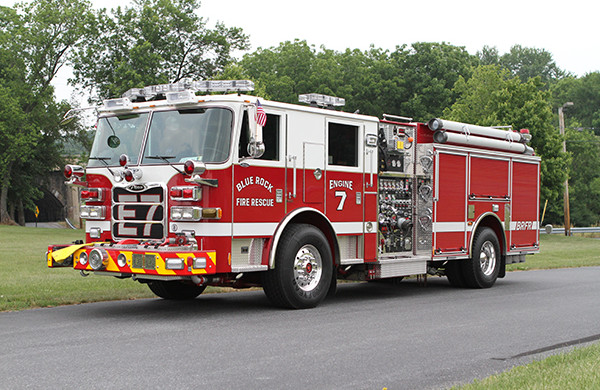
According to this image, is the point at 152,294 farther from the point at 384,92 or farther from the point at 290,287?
the point at 384,92

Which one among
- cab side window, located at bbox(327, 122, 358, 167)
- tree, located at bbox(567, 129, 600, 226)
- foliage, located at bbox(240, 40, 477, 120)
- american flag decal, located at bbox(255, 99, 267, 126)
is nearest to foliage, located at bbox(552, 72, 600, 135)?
tree, located at bbox(567, 129, 600, 226)

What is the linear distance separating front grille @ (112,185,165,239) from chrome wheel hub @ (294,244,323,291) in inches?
77.5

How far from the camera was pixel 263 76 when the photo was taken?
185 ft

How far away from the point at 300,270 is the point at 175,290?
218 centimetres

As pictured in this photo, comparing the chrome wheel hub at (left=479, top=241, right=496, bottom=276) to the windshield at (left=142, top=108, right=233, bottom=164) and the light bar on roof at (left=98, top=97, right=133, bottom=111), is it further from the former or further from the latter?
the light bar on roof at (left=98, top=97, right=133, bottom=111)

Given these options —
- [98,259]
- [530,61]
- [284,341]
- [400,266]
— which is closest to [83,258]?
[98,259]

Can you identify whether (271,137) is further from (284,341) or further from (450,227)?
(450,227)

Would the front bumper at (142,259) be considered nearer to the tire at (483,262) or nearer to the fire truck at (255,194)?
the fire truck at (255,194)

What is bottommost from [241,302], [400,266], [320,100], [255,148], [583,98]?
[241,302]

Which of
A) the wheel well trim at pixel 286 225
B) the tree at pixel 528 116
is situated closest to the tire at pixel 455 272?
the wheel well trim at pixel 286 225

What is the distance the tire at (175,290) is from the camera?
1132 centimetres

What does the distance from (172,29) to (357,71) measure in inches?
695

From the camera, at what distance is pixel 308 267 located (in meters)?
10.5

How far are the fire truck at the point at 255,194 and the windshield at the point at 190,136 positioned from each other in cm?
2
